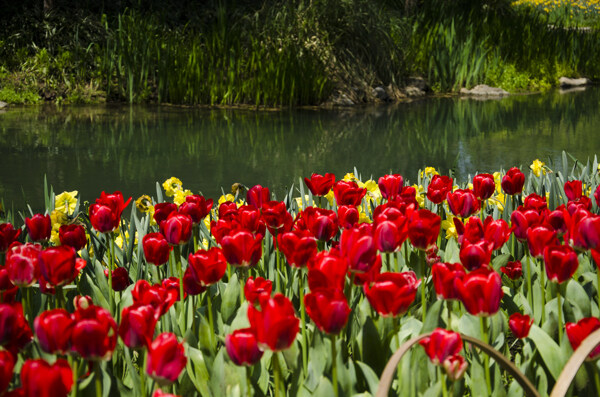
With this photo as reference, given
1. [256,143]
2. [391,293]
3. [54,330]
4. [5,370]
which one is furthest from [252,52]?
[5,370]

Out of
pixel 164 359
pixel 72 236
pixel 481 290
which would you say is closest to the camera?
pixel 164 359

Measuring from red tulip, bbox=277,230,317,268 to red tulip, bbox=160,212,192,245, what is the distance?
13.1 inches

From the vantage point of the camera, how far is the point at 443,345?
1.23 meters

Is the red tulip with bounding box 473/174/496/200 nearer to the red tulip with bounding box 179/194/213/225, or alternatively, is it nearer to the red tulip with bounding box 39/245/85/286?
the red tulip with bounding box 179/194/213/225

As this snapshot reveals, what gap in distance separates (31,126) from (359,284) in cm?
683

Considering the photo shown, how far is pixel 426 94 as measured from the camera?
11586 millimetres

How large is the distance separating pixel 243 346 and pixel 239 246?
0.45 meters

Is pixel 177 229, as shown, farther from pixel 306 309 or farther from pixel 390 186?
pixel 390 186

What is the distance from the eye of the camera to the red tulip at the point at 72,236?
6.50ft

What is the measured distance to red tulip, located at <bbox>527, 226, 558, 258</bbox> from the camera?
1.76m

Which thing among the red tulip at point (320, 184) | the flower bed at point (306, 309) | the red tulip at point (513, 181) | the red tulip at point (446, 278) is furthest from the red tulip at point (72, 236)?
the red tulip at point (513, 181)

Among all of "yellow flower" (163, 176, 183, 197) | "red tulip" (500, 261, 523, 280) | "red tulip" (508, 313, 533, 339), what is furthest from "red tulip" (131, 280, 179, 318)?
"yellow flower" (163, 176, 183, 197)

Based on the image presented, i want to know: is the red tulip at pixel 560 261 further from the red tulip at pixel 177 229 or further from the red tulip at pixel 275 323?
the red tulip at pixel 177 229

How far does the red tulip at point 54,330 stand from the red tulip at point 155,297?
0.53 ft
